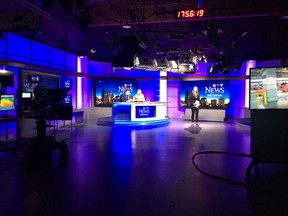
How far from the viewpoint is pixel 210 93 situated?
13.4m

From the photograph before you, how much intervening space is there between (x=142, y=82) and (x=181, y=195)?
466 inches

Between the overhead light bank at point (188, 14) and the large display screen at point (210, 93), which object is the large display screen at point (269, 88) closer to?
the overhead light bank at point (188, 14)

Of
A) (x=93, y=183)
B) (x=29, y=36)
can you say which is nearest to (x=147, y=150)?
(x=93, y=183)

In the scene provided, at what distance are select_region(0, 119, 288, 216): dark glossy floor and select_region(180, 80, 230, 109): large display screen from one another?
8.09 meters

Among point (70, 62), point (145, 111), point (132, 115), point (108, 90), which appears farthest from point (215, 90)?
point (70, 62)

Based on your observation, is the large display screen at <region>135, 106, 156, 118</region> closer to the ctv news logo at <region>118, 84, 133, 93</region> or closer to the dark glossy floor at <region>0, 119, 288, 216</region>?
the ctv news logo at <region>118, 84, 133, 93</region>

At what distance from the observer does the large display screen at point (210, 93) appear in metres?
13.1

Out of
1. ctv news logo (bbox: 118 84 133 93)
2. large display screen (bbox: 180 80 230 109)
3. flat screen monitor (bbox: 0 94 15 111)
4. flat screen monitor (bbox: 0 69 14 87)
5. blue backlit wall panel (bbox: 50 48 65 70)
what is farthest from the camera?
ctv news logo (bbox: 118 84 133 93)

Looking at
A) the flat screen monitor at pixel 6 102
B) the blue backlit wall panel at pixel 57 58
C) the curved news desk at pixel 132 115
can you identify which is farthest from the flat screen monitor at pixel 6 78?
the curved news desk at pixel 132 115

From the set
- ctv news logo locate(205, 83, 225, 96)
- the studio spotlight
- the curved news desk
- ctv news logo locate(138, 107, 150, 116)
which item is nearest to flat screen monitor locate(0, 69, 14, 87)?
the curved news desk

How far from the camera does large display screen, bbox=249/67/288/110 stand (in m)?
3.72

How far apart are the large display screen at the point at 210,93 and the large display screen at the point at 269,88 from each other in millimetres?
9299

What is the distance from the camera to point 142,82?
47.9 ft

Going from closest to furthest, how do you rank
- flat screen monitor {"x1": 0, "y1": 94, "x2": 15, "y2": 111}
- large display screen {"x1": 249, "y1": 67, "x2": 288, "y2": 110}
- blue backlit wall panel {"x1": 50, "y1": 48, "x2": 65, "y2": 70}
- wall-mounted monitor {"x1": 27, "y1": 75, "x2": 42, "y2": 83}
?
large display screen {"x1": 249, "y1": 67, "x2": 288, "y2": 110}
flat screen monitor {"x1": 0, "y1": 94, "x2": 15, "y2": 111}
wall-mounted monitor {"x1": 27, "y1": 75, "x2": 42, "y2": 83}
blue backlit wall panel {"x1": 50, "y1": 48, "x2": 65, "y2": 70}
